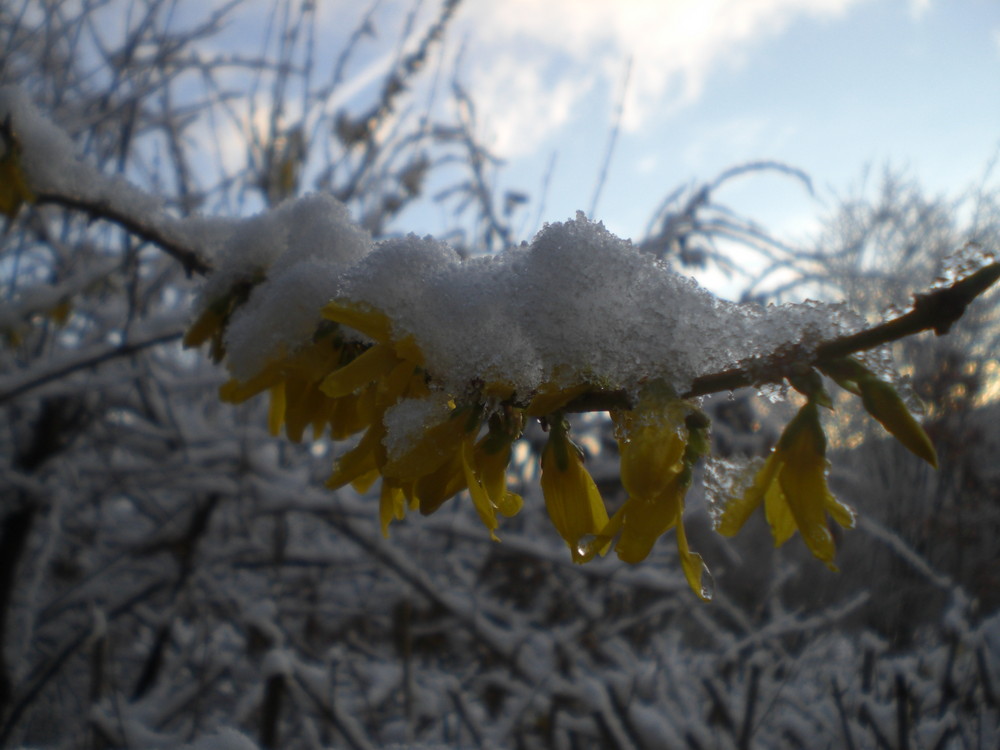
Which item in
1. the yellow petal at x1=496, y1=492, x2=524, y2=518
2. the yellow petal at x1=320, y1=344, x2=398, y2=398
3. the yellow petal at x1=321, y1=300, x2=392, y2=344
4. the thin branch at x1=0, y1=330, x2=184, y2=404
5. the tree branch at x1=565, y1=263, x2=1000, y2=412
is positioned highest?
the thin branch at x1=0, y1=330, x2=184, y2=404

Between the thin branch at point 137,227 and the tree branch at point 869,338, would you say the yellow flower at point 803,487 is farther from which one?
the thin branch at point 137,227

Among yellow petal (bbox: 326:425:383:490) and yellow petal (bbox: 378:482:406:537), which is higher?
yellow petal (bbox: 326:425:383:490)

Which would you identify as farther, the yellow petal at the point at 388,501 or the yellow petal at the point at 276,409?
the yellow petal at the point at 276,409

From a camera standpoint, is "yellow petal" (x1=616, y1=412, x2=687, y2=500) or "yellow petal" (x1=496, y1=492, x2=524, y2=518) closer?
"yellow petal" (x1=616, y1=412, x2=687, y2=500)

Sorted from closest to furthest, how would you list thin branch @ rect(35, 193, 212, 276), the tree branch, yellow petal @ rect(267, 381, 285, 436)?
1. the tree branch
2. yellow petal @ rect(267, 381, 285, 436)
3. thin branch @ rect(35, 193, 212, 276)

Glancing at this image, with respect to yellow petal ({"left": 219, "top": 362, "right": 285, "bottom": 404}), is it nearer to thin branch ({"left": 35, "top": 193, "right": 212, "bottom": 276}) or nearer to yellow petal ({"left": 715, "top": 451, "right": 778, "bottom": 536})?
thin branch ({"left": 35, "top": 193, "right": 212, "bottom": 276})

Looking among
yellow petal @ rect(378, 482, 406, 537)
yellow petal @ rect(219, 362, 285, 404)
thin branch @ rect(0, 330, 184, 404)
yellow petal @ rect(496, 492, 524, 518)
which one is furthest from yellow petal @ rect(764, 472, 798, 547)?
thin branch @ rect(0, 330, 184, 404)

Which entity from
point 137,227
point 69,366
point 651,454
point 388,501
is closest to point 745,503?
point 651,454

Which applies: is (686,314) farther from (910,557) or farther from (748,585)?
(748,585)

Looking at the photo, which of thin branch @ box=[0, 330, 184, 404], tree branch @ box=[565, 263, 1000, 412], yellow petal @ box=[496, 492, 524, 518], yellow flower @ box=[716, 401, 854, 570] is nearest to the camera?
tree branch @ box=[565, 263, 1000, 412]

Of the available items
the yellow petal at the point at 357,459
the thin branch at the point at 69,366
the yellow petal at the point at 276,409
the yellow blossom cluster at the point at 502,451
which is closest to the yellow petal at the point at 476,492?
the yellow blossom cluster at the point at 502,451
